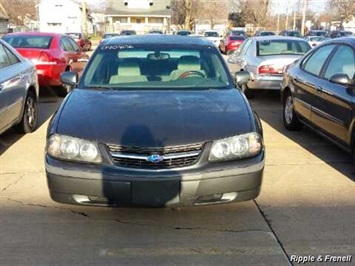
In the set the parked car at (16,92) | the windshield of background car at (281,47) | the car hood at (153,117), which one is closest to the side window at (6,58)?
the parked car at (16,92)

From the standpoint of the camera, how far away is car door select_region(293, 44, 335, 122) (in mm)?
6516

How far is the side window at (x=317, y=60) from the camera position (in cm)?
654

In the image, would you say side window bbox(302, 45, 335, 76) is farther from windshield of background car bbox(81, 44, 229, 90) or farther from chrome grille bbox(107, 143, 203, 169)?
chrome grille bbox(107, 143, 203, 169)

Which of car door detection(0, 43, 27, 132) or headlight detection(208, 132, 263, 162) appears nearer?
headlight detection(208, 132, 263, 162)

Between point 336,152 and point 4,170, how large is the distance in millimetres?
4173

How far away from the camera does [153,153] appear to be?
12.1ft

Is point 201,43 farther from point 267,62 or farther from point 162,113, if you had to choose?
point 267,62

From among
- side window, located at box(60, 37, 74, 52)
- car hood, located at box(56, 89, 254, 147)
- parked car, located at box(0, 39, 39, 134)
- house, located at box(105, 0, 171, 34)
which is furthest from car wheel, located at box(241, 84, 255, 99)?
house, located at box(105, 0, 171, 34)

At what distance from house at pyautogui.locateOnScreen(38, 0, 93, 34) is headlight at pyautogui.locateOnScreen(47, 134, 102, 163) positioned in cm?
6786

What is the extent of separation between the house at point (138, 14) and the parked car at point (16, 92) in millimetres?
62141

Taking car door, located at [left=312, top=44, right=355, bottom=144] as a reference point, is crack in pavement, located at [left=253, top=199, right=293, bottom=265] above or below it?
below

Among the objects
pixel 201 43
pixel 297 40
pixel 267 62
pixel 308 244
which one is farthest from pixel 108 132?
pixel 297 40

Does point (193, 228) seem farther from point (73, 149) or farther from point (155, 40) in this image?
point (155, 40)

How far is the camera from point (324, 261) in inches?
140
